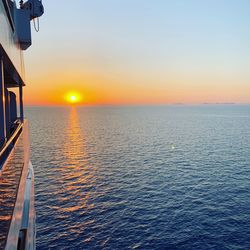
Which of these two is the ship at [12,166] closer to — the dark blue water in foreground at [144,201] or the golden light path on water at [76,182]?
the dark blue water in foreground at [144,201]

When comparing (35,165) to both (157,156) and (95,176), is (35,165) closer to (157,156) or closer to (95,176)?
(95,176)

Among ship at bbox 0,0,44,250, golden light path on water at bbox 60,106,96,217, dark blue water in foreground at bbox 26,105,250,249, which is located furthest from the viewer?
golden light path on water at bbox 60,106,96,217

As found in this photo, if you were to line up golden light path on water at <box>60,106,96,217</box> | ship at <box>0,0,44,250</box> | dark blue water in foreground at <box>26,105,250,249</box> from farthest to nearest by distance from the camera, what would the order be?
golden light path on water at <box>60,106,96,217</box> < dark blue water in foreground at <box>26,105,250,249</box> < ship at <box>0,0,44,250</box>

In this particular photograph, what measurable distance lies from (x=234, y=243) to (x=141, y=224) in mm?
10299

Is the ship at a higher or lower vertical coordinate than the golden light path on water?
higher

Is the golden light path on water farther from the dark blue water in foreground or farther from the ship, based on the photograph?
the ship

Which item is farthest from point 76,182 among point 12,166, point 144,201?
point 12,166

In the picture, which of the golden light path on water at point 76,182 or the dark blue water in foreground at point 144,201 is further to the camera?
the golden light path on water at point 76,182

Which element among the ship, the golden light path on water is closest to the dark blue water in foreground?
the golden light path on water

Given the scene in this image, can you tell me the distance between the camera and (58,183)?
4388 centimetres

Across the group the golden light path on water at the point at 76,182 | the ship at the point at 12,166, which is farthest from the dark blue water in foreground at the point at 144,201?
the ship at the point at 12,166

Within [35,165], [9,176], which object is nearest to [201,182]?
[35,165]

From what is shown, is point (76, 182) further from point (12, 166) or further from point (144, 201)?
point (12, 166)

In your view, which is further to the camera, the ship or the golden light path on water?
the golden light path on water
